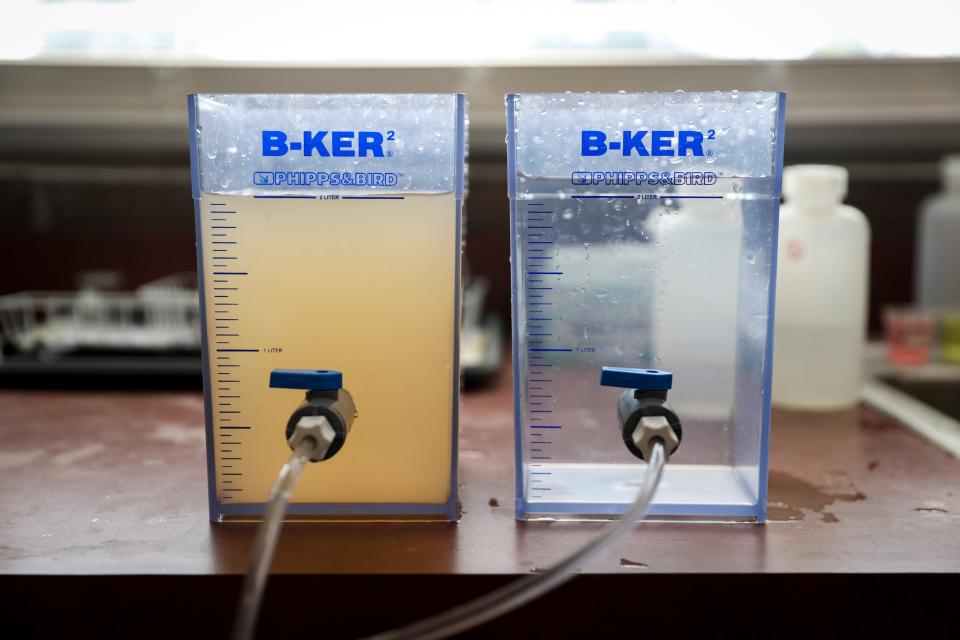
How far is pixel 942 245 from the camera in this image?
1493 mm

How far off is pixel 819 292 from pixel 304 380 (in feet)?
2.42

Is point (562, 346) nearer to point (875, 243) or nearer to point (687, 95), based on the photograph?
point (687, 95)

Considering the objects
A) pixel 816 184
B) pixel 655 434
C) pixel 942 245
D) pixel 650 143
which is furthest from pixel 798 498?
pixel 942 245

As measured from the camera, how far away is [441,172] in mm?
638

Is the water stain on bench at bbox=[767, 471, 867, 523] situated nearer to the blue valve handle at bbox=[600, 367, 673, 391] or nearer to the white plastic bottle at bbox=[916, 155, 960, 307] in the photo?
the blue valve handle at bbox=[600, 367, 673, 391]

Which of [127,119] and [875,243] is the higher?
[127,119]

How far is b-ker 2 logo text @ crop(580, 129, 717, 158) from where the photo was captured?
0.64 meters

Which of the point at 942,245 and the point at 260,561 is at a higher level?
the point at 942,245

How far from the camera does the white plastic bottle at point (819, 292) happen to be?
1029mm

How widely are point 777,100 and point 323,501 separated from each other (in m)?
0.52

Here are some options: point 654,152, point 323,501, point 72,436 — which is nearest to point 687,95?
point 654,152

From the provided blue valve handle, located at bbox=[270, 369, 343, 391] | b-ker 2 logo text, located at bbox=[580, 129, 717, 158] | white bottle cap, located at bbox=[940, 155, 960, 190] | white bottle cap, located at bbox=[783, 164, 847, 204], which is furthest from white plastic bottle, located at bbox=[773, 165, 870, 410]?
blue valve handle, located at bbox=[270, 369, 343, 391]

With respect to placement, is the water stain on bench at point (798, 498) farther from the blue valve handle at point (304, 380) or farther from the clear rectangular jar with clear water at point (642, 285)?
the blue valve handle at point (304, 380)

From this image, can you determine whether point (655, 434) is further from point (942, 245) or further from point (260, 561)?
→ point (942, 245)
